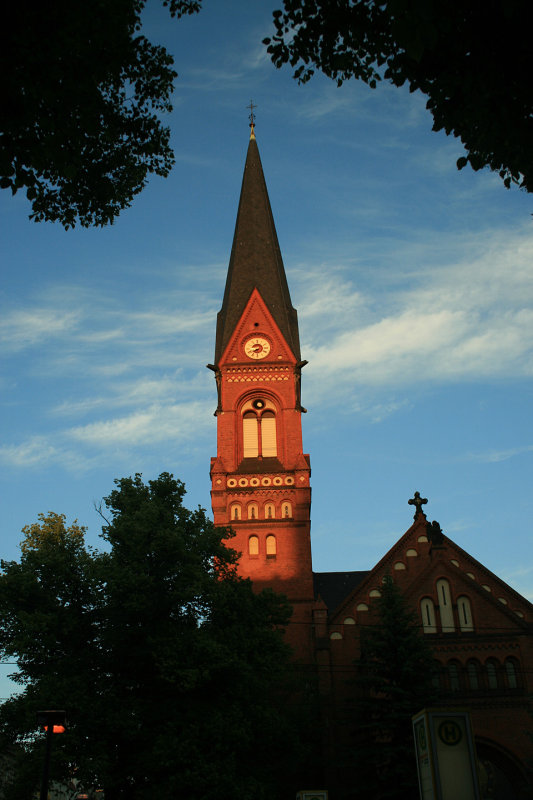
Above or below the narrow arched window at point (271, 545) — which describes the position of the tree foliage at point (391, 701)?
below

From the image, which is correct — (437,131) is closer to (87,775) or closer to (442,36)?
(442,36)

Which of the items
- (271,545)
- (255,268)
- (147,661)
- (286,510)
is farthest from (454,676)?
(255,268)

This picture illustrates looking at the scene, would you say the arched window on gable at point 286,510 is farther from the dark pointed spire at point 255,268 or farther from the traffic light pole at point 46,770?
the traffic light pole at point 46,770

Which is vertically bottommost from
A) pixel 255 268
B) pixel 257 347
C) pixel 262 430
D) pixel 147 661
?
pixel 147 661

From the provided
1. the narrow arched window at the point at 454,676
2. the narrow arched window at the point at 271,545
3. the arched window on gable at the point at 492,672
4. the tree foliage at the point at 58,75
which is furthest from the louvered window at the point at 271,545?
the tree foliage at the point at 58,75

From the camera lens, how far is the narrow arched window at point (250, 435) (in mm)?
38031

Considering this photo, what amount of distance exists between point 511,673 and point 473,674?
4.43 feet

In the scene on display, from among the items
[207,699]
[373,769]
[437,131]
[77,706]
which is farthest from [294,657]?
[437,131]

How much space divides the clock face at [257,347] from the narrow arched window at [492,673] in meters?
18.5

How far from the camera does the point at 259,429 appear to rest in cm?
3862

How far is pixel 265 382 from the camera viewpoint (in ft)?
130

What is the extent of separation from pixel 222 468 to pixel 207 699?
1631cm

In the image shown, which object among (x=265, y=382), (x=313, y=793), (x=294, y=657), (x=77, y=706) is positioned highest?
(x=265, y=382)

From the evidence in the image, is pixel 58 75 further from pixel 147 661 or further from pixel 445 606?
pixel 445 606
